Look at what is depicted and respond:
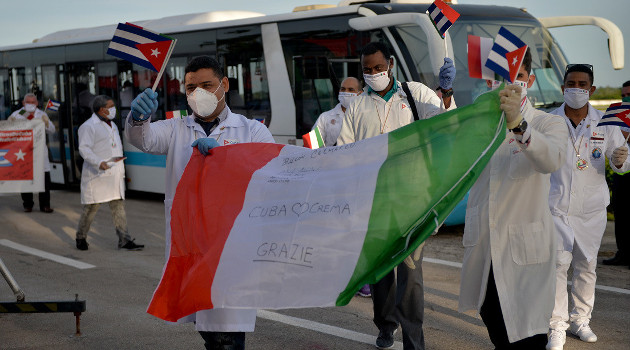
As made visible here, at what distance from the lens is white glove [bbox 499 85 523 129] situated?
3.70m

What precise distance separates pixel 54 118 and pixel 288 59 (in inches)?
294

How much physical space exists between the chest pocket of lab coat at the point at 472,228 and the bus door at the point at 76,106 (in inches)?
547

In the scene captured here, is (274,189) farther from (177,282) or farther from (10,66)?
(10,66)

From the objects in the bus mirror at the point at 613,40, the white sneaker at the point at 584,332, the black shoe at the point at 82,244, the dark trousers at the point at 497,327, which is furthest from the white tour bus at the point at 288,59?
the dark trousers at the point at 497,327

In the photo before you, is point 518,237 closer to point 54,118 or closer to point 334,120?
point 334,120

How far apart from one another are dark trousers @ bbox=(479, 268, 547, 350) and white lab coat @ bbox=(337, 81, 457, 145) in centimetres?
157

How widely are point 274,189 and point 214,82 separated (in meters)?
0.81

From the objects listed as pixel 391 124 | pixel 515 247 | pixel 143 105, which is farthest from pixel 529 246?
pixel 143 105

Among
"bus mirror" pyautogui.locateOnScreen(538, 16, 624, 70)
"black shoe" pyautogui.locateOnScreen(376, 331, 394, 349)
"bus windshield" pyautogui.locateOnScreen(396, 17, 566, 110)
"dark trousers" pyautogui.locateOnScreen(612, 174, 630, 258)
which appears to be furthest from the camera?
"bus mirror" pyautogui.locateOnScreen(538, 16, 624, 70)

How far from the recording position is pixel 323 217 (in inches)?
147

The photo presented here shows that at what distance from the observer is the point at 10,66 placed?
19.9 m

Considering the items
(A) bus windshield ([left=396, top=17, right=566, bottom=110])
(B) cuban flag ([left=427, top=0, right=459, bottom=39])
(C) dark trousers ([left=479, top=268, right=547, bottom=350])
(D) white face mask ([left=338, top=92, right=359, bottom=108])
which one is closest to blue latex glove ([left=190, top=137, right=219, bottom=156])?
(C) dark trousers ([left=479, top=268, right=547, bottom=350])

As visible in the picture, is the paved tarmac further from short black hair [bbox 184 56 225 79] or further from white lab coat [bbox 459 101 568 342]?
short black hair [bbox 184 56 225 79]

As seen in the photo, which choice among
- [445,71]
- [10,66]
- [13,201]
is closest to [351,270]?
[445,71]
